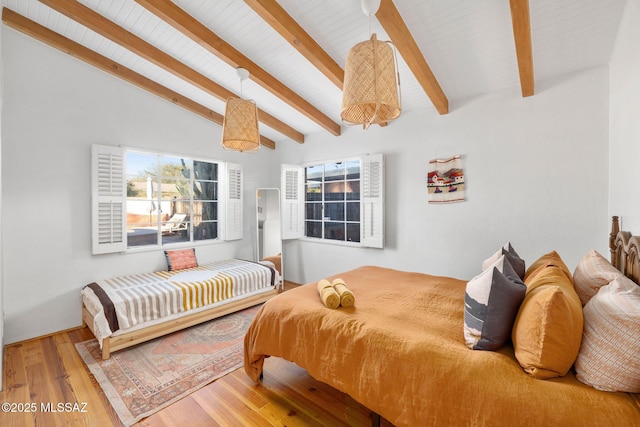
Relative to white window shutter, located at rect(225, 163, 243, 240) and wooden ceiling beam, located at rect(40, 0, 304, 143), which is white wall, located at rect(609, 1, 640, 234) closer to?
wooden ceiling beam, located at rect(40, 0, 304, 143)

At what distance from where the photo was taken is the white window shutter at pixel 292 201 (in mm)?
4668

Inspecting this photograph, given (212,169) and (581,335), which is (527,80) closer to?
(581,335)

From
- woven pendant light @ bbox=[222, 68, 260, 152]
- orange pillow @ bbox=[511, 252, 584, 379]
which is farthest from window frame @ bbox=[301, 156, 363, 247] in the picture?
orange pillow @ bbox=[511, 252, 584, 379]

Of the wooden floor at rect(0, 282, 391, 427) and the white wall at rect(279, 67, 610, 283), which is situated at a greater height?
the white wall at rect(279, 67, 610, 283)

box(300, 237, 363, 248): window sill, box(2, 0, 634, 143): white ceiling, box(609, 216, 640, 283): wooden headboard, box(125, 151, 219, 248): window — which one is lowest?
box(300, 237, 363, 248): window sill

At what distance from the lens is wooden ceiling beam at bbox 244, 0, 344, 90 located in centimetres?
219

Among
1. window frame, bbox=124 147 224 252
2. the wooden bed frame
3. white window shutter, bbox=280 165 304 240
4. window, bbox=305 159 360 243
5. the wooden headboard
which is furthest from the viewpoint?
white window shutter, bbox=280 165 304 240

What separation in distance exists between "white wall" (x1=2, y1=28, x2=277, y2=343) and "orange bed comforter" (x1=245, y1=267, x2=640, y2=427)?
7.96 ft

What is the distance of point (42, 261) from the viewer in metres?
2.95

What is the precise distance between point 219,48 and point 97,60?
1.59 meters

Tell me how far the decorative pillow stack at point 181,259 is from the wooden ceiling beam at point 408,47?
11.7 feet

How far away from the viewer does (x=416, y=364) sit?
4.44 ft

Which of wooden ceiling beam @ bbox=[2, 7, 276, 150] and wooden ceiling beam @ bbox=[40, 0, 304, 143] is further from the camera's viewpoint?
wooden ceiling beam @ bbox=[2, 7, 276, 150]

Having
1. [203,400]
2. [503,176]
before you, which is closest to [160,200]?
[203,400]
